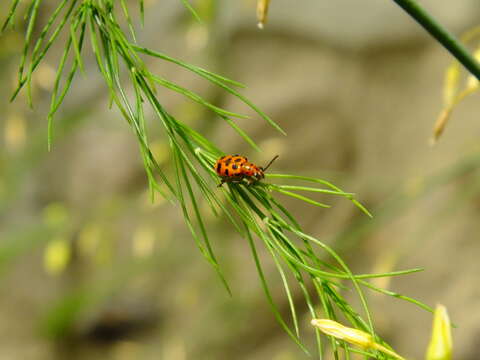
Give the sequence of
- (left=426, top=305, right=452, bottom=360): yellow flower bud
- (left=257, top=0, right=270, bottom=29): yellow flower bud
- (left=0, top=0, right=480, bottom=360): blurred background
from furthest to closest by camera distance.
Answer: (left=0, top=0, right=480, bottom=360): blurred background, (left=257, top=0, right=270, bottom=29): yellow flower bud, (left=426, top=305, right=452, bottom=360): yellow flower bud

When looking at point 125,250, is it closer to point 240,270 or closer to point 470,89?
point 240,270

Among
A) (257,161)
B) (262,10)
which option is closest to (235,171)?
(262,10)

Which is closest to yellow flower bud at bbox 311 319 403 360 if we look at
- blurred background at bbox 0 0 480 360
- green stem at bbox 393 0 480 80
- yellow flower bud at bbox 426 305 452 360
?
yellow flower bud at bbox 426 305 452 360

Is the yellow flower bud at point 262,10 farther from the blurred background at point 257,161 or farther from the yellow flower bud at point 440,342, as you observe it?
the blurred background at point 257,161

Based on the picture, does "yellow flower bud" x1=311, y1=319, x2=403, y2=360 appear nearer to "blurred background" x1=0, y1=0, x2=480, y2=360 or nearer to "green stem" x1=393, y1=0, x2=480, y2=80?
"green stem" x1=393, y1=0, x2=480, y2=80

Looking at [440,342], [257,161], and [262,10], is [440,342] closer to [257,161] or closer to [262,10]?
[262,10]

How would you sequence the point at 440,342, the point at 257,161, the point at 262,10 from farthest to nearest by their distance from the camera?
the point at 257,161, the point at 262,10, the point at 440,342
